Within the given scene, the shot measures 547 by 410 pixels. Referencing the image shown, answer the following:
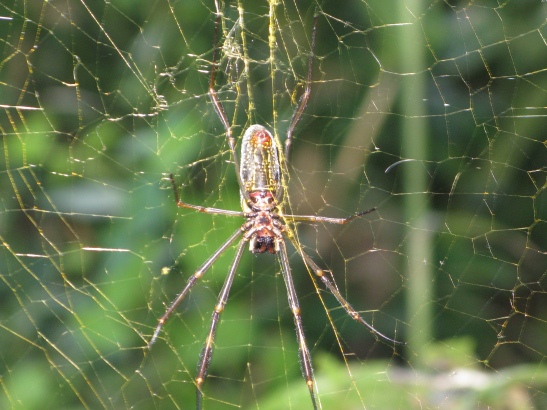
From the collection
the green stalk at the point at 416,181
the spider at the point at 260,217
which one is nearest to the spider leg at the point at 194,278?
the spider at the point at 260,217

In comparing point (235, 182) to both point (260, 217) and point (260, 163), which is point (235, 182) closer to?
point (260, 217)

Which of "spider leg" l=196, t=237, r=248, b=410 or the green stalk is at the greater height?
the green stalk

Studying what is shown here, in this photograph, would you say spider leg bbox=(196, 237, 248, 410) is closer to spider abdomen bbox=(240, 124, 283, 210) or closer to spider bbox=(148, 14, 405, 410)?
spider bbox=(148, 14, 405, 410)

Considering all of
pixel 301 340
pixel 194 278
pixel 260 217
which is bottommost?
pixel 301 340

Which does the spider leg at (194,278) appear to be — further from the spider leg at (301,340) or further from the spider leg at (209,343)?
the spider leg at (301,340)

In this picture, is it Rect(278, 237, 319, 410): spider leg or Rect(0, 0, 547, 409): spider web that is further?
Rect(0, 0, 547, 409): spider web

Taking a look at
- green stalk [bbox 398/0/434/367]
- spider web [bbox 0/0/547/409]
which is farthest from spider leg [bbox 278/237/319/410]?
green stalk [bbox 398/0/434/367]

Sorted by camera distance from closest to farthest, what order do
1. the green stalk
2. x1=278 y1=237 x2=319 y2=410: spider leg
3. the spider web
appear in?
x1=278 y1=237 x2=319 y2=410: spider leg → the green stalk → the spider web

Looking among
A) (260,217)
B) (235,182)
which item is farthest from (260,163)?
(235,182)
